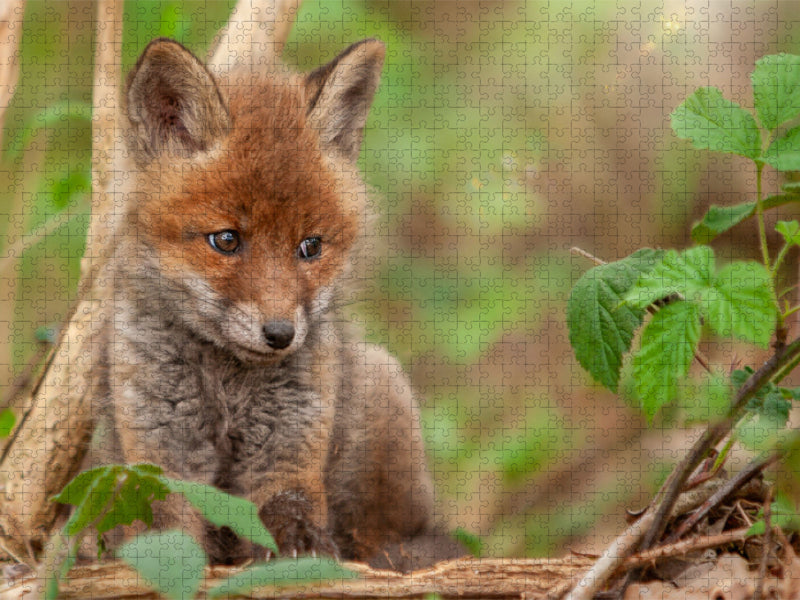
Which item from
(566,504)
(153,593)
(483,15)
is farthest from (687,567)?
(483,15)

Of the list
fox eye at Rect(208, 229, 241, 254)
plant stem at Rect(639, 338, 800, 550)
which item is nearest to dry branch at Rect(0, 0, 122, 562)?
fox eye at Rect(208, 229, 241, 254)

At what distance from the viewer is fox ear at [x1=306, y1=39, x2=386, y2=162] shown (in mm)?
3146

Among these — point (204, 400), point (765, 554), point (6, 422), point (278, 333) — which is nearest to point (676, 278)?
point (765, 554)

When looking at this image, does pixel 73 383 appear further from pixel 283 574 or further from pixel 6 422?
pixel 283 574

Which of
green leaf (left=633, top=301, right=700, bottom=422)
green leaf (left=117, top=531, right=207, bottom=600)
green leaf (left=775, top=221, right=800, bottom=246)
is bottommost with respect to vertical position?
green leaf (left=117, top=531, right=207, bottom=600)

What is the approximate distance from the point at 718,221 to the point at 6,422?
281cm

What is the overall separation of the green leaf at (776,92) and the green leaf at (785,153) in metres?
0.05

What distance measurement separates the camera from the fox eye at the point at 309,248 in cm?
295

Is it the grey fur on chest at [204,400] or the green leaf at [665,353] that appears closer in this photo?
the green leaf at [665,353]

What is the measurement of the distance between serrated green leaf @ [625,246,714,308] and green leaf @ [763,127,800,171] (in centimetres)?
30

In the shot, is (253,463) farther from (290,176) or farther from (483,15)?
(483,15)

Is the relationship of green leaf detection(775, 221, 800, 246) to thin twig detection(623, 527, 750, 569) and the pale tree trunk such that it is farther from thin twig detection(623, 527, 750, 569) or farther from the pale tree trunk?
the pale tree trunk

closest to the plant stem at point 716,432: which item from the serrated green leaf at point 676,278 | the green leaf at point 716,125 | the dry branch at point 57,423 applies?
the serrated green leaf at point 676,278

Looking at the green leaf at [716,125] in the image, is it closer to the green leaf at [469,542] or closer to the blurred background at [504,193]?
the blurred background at [504,193]
